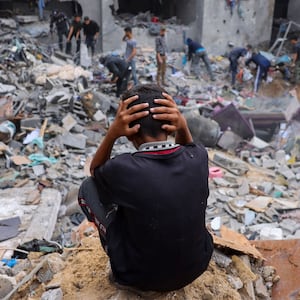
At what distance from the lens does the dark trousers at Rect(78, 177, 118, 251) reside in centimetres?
235

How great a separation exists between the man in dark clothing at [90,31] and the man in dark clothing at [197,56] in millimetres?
3121

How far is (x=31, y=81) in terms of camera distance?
37.3 feet

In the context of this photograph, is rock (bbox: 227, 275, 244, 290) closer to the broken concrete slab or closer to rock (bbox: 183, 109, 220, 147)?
the broken concrete slab

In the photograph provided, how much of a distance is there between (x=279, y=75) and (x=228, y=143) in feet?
21.0

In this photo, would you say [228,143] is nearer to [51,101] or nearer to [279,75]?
[51,101]

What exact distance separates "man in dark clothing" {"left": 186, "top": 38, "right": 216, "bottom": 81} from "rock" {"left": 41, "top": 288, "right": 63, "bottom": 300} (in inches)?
491

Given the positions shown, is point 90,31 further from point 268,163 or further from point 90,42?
point 268,163

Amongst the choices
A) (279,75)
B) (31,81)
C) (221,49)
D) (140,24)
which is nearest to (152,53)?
(140,24)

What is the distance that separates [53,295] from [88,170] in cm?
452

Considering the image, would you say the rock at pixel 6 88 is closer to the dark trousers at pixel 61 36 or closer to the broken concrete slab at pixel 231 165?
the broken concrete slab at pixel 231 165

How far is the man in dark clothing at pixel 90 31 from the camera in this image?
14.3m

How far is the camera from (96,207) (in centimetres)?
239

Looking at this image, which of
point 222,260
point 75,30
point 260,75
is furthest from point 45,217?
point 75,30

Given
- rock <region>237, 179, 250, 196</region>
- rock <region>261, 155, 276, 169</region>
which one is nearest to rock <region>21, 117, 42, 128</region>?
rock <region>237, 179, 250, 196</region>
